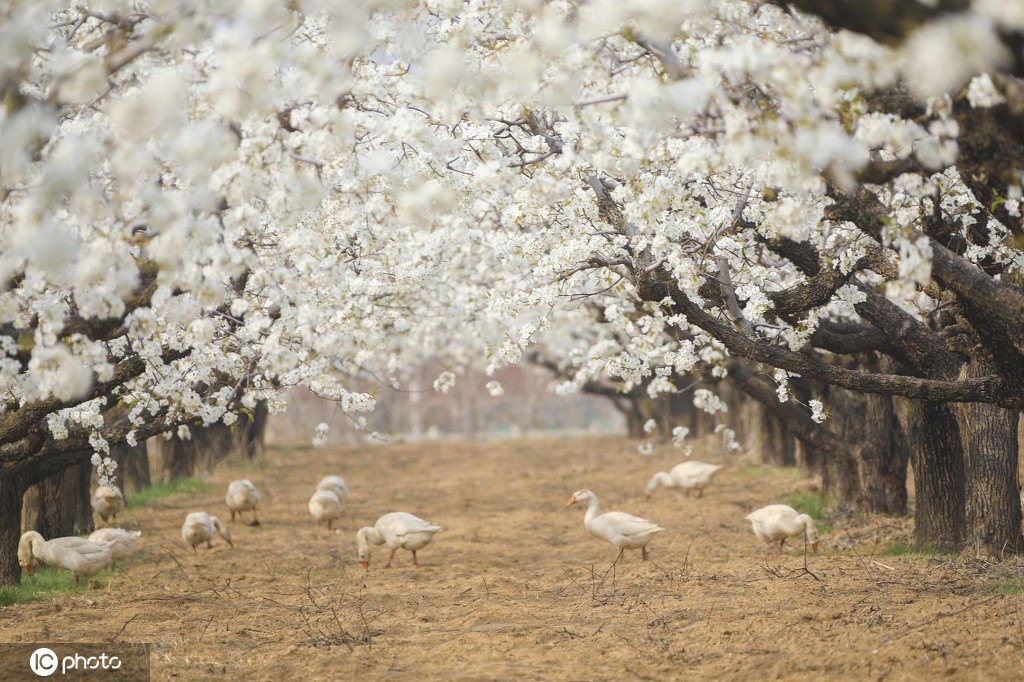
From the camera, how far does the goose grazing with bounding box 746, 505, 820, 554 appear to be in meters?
11.9

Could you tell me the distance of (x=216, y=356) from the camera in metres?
9.98

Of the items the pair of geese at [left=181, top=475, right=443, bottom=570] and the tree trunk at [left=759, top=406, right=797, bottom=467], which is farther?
the tree trunk at [left=759, top=406, right=797, bottom=467]

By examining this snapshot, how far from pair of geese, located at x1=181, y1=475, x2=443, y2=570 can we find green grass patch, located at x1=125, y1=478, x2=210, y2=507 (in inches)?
134

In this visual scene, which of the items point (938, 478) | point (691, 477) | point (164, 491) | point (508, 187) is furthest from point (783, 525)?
point (164, 491)

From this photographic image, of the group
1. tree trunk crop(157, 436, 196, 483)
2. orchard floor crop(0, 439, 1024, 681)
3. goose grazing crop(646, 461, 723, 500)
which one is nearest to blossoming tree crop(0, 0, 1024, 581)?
orchard floor crop(0, 439, 1024, 681)

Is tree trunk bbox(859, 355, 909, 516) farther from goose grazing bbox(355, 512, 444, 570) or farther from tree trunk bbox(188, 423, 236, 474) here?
tree trunk bbox(188, 423, 236, 474)

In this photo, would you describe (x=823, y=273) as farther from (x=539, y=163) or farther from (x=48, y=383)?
(x=48, y=383)

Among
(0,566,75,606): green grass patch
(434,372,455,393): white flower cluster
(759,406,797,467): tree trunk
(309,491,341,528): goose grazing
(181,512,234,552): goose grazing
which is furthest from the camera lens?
(759,406,797,467): tree trunk

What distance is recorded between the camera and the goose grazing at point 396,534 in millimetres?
12562

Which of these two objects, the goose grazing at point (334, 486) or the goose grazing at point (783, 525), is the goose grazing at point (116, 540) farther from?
the goose grazing at point (783, 525)

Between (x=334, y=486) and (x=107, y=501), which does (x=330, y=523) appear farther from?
(x=107, y=501)

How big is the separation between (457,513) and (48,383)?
13.3 m

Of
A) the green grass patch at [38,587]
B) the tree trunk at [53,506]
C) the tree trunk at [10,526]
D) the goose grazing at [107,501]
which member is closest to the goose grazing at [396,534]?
the green grass patch at [38,587]

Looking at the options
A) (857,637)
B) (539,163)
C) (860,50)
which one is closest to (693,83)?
(860,50)
